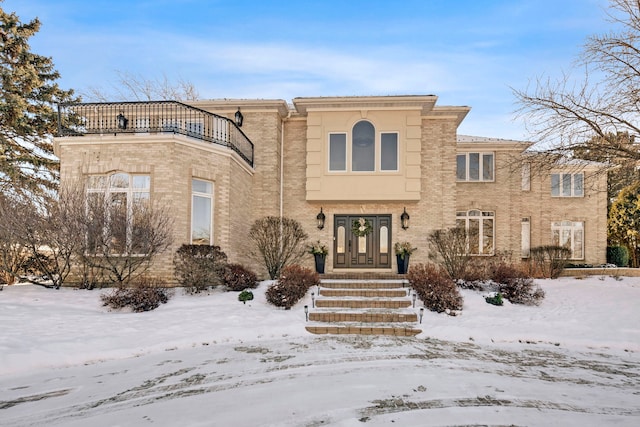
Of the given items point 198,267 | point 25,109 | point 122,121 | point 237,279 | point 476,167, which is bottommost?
point 237,279

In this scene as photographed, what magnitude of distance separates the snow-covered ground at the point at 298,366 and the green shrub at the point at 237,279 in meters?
0.41

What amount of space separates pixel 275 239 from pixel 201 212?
2479mm

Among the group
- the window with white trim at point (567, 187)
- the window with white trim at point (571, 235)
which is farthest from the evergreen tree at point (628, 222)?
the window with white trim at point (567, 187)

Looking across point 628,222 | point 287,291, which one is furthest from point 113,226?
point 628,222

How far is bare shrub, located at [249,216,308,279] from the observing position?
42.4 feet

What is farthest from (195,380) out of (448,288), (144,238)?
(448,288)

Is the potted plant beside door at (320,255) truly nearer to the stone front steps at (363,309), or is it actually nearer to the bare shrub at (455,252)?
the stone front steps at (363,309)

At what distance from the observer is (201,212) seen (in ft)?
39.9

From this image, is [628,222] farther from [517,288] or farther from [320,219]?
[320,219]

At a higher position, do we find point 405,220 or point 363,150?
point 363,150

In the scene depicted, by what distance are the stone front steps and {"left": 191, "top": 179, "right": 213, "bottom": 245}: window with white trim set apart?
12.6ft

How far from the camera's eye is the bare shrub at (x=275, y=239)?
1292 centimetres

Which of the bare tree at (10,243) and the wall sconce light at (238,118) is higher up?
the wall sconce light at (238,118)

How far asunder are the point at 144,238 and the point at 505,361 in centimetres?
841
